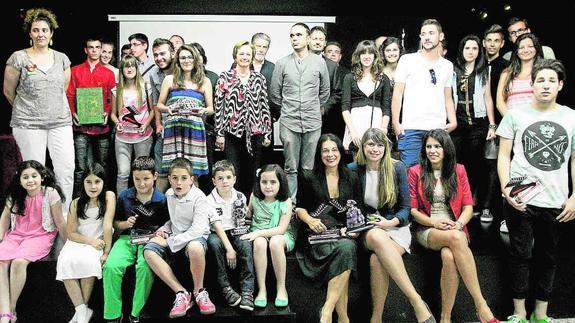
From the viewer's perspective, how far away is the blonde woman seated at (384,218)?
12.2ft

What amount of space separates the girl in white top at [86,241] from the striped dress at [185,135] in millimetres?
592

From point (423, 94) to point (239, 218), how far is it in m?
Answer: 1.64

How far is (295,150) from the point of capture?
471 centimetres

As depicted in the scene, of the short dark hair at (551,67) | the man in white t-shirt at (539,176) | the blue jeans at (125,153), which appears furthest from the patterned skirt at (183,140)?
the short dark hair at (551,67)

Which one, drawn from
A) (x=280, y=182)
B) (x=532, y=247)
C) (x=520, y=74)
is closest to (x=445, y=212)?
(x=532, y=247)

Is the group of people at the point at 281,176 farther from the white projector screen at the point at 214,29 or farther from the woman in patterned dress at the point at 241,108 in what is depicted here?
the white projector screen at the point at 214,29

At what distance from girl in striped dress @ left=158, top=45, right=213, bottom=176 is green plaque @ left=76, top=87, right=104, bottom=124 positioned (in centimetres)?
66

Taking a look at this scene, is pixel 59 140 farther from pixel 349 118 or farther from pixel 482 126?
pixel 482 126

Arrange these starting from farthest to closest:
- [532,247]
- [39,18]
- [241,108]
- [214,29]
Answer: [214,29], [241,108], [39,18], [532,247]

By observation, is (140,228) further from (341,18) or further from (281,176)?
(341,18)

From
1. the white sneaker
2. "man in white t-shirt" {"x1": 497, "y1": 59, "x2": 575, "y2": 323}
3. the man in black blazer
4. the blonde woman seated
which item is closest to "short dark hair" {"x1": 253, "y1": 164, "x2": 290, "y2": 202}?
the blonde woman seated

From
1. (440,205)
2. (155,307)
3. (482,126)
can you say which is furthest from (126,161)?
(482,126)

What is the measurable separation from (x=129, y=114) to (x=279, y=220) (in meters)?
1.54

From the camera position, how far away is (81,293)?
3797 millimetres
